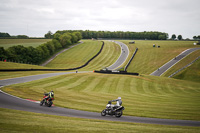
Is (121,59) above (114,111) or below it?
above

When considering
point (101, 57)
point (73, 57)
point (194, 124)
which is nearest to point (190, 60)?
point (101, 57)

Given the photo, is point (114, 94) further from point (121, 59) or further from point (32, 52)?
point (32, 52)

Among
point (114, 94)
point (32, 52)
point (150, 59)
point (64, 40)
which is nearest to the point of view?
point (114, 94)

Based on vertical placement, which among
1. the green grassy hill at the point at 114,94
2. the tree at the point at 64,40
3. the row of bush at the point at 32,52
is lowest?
the green grassy hill at the point at 114,94

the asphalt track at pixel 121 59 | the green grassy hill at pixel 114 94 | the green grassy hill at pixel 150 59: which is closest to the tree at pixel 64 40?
the green grassy hill at pixel 114 94

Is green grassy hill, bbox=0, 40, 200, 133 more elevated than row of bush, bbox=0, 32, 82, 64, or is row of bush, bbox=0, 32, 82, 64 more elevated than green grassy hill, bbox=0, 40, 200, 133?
row of bush, bbox=0, 32, 82, 64

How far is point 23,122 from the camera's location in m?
13.7

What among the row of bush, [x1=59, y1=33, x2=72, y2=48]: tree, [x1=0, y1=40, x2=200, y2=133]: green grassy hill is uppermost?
[x1=59, y1=33, x2=72, y2=48]: tree

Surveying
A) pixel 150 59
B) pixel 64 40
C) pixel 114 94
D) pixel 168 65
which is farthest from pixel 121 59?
pixel 114 94

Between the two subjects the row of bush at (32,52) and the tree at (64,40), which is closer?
the row of bush at (32,52)

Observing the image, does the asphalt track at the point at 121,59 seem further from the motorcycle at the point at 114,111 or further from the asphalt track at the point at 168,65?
the motorcycle at the point at 114,111

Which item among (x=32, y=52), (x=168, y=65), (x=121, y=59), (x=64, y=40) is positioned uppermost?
(x=64, y=40)

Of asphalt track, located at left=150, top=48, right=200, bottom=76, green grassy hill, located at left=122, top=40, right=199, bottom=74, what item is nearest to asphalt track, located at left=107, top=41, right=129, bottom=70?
green grassy hill, located at left=122, top=40, right=199, bottom=74

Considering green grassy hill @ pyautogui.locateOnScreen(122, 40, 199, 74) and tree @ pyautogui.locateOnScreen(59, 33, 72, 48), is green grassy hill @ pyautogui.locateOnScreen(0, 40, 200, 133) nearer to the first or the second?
green grassy hill @ pyautogui.locateOnScreen(122, 40, 199, 74)
